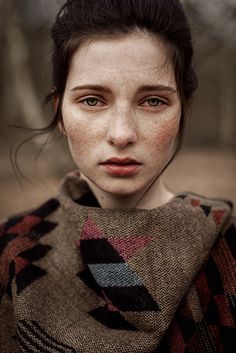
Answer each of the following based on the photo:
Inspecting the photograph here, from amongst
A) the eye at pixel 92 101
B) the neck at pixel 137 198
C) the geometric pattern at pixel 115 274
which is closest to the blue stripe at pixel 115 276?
the geometric pattern at pixel 115 274

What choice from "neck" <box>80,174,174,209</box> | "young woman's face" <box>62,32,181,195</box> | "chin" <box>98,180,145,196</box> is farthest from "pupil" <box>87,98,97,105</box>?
"neck" <box>80,174,174,209</box>

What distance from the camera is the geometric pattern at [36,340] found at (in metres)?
1.50

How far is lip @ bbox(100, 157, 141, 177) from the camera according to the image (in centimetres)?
151

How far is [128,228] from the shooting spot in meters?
1.57

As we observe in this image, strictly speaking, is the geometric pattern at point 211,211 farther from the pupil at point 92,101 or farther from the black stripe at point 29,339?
the black stripe at point 29,339

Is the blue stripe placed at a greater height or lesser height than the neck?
lesser

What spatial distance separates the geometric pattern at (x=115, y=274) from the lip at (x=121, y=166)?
0.22 m

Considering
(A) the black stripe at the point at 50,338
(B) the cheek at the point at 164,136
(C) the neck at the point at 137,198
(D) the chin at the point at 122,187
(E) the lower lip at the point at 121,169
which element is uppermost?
(B) the cheek at the point at 164,136

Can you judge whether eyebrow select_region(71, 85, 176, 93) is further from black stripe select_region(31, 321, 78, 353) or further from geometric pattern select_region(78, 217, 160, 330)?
black stripe select_region(31, 321, 78, 353)

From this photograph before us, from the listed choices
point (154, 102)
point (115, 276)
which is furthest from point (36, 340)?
point (154, 102)

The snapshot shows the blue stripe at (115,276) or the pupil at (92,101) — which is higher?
the pupil at (92,101)

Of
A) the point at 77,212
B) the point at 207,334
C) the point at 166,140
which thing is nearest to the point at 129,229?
the point at 77,212

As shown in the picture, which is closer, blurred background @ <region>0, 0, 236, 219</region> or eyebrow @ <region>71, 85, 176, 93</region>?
eyebrow @ <region>71, 85, 176, 93</region>

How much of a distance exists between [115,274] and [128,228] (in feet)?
0.55
